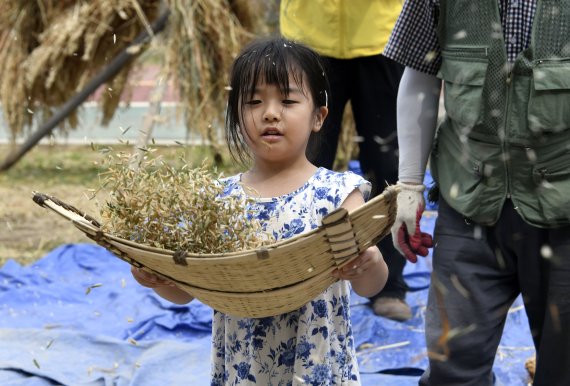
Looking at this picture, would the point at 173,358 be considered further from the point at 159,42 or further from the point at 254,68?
the point at 159,42

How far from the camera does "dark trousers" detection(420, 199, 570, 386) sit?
91.3 inches

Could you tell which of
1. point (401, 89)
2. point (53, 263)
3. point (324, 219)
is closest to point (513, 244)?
point (401, 89)

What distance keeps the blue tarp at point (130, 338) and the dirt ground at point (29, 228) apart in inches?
34.1

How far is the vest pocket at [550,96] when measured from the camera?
2242 millimetres

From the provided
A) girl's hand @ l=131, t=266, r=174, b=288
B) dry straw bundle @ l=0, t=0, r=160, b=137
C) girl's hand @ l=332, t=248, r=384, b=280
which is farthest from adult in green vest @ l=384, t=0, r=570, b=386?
dry straw bundle @ l=0, t=0, r=160, b=137

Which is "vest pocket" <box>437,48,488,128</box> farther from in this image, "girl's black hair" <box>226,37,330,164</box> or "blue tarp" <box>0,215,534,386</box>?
"blue tarp" <box>0,215,534,386</box>

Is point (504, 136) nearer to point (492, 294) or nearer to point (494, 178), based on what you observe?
point (494, 178)

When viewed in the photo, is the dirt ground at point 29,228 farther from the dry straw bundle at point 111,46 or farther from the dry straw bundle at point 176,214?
the dry straw bundle at point 176,214

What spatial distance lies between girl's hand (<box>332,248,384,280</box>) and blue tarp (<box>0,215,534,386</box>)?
1.47 metres

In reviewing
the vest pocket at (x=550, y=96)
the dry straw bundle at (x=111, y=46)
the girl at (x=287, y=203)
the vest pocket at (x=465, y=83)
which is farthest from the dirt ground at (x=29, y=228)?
the vest pocket at (x=550, y=96)

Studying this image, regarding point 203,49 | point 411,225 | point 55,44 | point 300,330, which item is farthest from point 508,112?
point 55,44

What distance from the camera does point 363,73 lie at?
4102mm

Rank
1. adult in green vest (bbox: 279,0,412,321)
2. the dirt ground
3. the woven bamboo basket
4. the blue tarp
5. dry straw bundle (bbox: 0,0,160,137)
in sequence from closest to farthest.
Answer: the woven bamboo basket → the blue tarp → adult in green vest (bbox: 279,0,412,321) → the dirt ground → dry straw bundle (bbox: 0,0,160,137)

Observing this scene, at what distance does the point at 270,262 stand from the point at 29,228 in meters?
5.29
